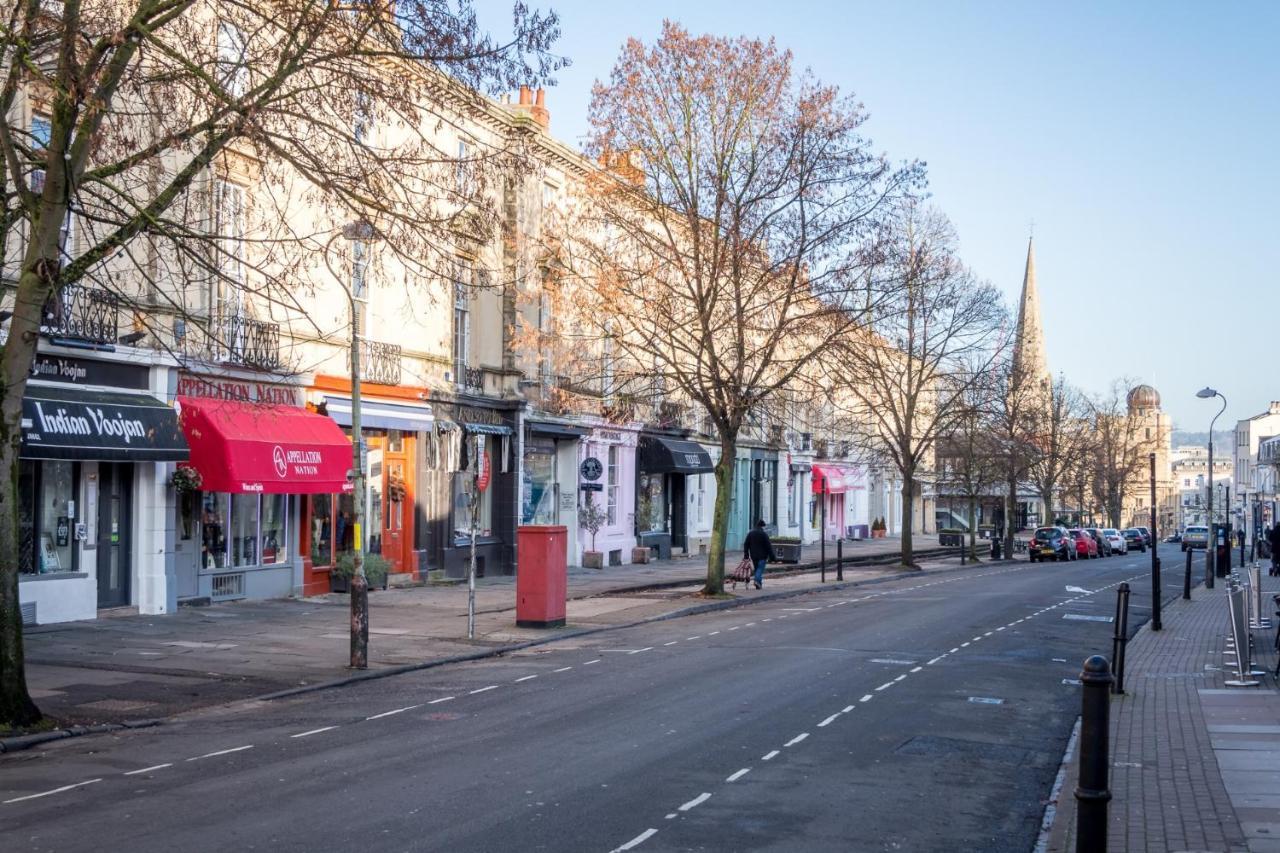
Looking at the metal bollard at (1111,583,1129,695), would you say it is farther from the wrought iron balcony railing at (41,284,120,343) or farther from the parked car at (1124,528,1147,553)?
the parked car at (1124,528,1147,553)

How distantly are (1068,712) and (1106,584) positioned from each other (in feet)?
83.2

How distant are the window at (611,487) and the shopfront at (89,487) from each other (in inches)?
800

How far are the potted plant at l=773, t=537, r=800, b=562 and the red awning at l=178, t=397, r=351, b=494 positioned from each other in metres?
23.3

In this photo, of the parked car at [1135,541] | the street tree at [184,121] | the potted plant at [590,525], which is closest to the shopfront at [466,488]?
the potted plant at [590,525]

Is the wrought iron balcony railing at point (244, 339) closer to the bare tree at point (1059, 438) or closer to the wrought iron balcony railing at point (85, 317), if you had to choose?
the wrought iron balcony railing at point (85, 317)

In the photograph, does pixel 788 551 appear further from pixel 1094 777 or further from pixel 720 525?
pixel 1094 777

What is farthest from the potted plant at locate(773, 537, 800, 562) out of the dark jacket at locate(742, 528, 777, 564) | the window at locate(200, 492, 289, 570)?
the window at locate(200, 492, 289, 570)

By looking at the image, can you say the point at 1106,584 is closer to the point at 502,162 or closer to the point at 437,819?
the point at 502,162

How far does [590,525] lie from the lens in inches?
1572

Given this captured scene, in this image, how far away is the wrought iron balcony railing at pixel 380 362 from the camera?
28.4m


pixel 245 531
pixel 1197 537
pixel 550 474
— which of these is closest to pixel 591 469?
pixel 550 474

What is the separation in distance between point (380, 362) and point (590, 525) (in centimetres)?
1271

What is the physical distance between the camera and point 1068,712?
14.0m

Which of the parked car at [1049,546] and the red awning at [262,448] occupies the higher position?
the red awning at [262,448]
